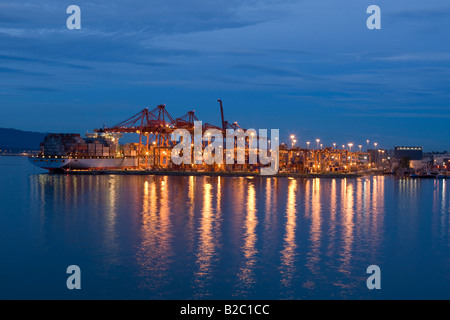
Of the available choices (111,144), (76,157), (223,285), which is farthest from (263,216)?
(111,144)

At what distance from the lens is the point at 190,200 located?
26219 millimetres

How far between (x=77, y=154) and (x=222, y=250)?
51372mm

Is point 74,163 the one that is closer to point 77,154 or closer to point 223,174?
point 77,154

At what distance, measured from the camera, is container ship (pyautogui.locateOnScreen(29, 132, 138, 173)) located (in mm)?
58875

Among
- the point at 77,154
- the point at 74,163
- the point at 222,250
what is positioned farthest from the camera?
the point at 77,154

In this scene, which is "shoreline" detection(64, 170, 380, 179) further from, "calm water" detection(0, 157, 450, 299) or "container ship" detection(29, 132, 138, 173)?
"calm water" detection(0, 157, 450, 299)

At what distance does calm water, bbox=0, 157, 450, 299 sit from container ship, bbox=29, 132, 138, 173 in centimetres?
3566

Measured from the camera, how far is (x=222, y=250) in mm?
13164

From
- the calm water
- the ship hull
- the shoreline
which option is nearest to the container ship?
the ship hull

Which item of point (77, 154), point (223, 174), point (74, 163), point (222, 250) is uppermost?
point (77, 154)

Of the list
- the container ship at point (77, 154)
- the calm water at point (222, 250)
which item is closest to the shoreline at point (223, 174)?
the container ship at point (77, 154)

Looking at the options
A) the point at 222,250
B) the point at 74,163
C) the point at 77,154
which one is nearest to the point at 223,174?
the point at 74,163
